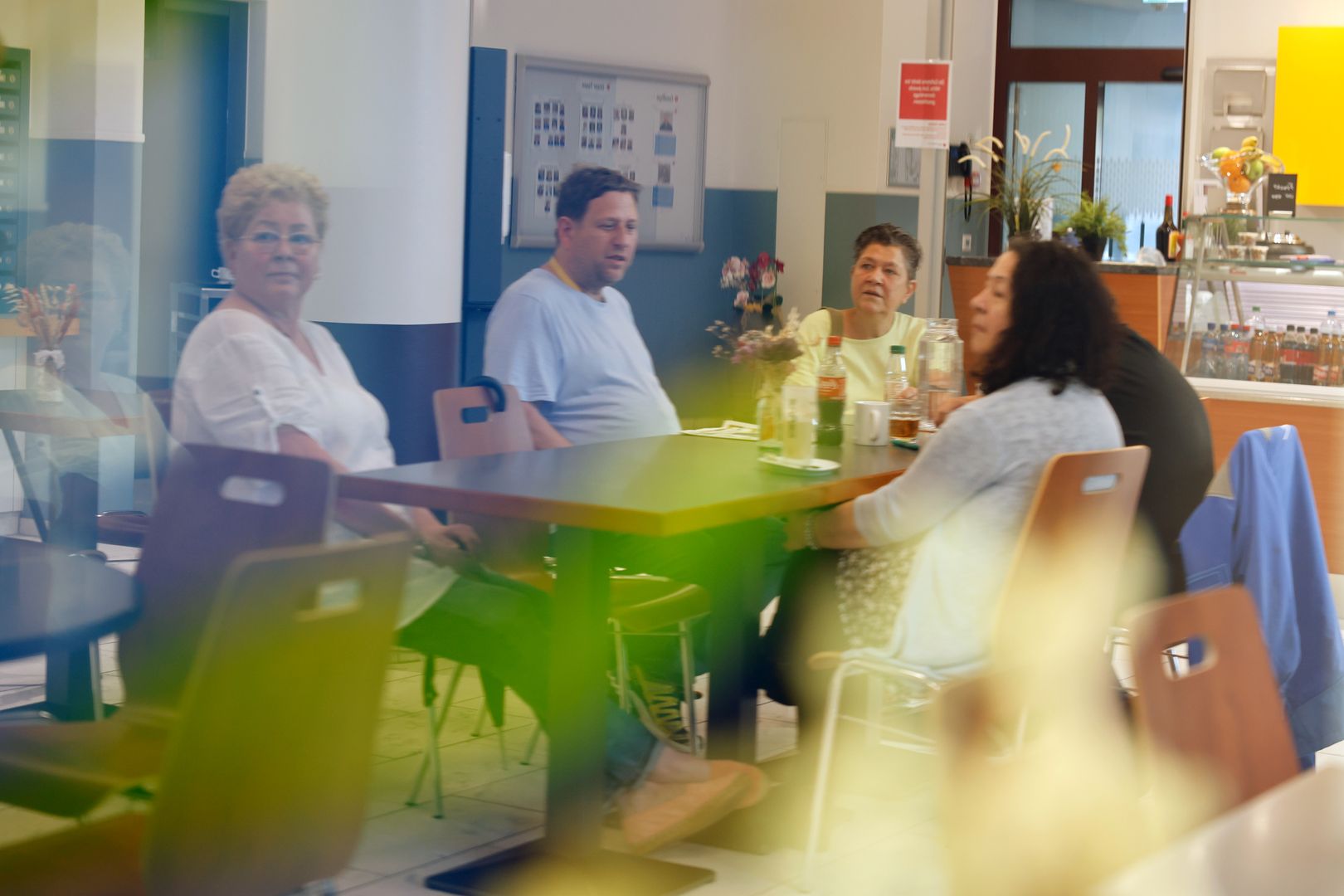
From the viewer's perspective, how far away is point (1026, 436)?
292 cm

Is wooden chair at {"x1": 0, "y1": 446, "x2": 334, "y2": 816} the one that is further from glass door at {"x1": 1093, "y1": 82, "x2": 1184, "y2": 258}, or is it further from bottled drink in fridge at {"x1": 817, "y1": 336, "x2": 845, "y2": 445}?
glass door at {"x1": 1093, "y1": 82, "x2": 1184, "y2": 258}

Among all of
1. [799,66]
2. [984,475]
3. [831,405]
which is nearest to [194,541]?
[984,475]

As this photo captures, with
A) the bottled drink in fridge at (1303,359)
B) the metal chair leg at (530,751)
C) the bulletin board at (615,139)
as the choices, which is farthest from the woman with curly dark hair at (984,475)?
the bulletin board at (615,139)

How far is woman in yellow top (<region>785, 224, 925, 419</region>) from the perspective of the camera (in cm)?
444

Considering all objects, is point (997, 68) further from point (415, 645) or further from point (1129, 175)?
point (415, 645)

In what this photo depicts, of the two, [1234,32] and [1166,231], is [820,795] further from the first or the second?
→ [1234,32]

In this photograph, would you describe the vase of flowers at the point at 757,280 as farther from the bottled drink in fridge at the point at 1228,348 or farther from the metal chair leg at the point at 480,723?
the metal chair leg at the point at 480,723

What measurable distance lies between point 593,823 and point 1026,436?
1061mm

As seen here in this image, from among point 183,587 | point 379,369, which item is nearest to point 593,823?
point 183,587

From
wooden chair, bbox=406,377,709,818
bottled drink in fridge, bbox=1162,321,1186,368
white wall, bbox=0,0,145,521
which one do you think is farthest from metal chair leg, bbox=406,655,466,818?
bottled drink in fridge, bbox=1162,321,1186,368

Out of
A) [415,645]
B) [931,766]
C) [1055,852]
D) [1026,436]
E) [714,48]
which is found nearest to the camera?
[1055,852]

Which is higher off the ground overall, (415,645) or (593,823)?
(415,645)

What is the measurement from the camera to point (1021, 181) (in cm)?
788

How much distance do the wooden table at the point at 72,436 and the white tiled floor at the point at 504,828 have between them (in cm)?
32
